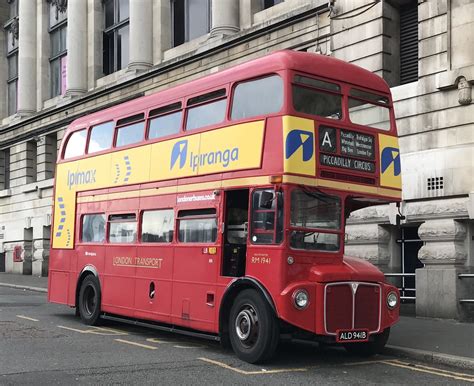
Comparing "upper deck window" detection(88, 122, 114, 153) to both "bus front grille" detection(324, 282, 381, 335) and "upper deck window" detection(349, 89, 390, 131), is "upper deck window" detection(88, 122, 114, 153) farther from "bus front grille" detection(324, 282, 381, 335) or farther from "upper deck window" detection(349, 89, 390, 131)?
"bus front grille" detection(324, 282, 381, 335)

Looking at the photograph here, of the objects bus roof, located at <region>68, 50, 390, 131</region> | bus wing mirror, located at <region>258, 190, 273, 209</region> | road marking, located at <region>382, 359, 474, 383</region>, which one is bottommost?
road marking, located at <region>382, 359, 474, 383</region>

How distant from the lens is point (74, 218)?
43.5 ft

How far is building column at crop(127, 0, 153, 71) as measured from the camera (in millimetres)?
25172

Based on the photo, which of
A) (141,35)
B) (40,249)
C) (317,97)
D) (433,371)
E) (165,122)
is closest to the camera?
(433,371)

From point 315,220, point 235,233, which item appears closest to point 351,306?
point 315,220

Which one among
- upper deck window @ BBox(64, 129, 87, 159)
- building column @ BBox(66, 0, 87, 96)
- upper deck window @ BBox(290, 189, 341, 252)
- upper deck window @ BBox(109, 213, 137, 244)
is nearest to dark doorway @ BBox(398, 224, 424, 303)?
upper deck window @ BBox(290, 189, 341, 252)

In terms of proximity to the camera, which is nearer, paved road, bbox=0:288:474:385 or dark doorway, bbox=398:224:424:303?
paved road, bbox=0:288:474:385

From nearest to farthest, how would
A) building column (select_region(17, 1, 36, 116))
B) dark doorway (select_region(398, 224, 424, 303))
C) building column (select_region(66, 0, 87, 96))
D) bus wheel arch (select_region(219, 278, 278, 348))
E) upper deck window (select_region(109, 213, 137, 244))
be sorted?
bus wheel arch (select_region(219, 278, 278, 348))
upper deck window (select_region(109, 213, 137, 244))
dark doorway (select_region(398, 224, 424, 303))
building column (select_region(66, 0, 87, 96))
building column (select_region(17, 1, 36, 116))

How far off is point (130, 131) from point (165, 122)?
119 cm

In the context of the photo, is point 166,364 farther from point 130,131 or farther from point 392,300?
point 130,131

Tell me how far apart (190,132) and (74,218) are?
14.3ft

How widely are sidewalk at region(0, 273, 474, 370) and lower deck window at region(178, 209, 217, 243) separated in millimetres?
3249

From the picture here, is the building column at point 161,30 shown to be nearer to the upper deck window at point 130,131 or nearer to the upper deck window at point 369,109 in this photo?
the upper deck window at point 130,131

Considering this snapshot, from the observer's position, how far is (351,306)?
856cm
